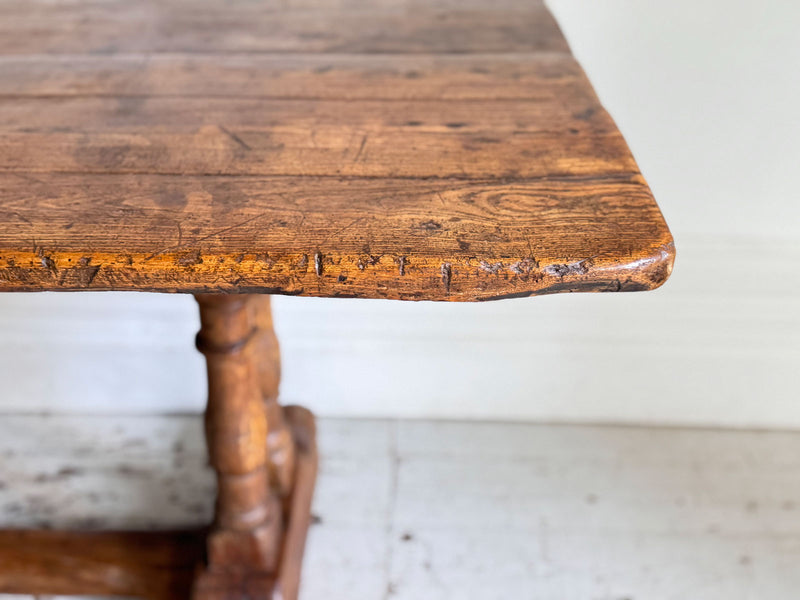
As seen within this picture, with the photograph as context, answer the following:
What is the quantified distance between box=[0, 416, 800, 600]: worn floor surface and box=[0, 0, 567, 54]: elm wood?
680 mm

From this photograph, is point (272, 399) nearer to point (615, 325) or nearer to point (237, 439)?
point (237, 439)

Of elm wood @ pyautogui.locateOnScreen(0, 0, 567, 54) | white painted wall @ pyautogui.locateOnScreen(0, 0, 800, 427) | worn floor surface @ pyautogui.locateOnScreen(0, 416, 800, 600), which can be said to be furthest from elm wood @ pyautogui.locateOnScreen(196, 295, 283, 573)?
white painted wall @ pyautogui.locateOnScreen(0, 0, 800, 427)

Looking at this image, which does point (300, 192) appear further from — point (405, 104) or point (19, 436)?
point (19, 436)

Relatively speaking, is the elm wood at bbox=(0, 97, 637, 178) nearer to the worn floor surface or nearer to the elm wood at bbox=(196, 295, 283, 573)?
the elm wood at bbox=(196, 295, 283, 573)

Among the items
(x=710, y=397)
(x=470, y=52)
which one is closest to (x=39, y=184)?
(x=470, y=52)

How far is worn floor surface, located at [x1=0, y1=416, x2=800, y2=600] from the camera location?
1043 mm

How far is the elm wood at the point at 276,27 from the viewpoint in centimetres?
80

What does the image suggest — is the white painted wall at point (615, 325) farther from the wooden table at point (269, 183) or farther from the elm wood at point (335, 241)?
the elm wood at point (335, 241)

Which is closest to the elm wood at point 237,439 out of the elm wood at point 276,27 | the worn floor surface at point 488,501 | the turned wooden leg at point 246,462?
the turned wooden leg at point 246,462

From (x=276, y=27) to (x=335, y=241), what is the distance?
46 cm

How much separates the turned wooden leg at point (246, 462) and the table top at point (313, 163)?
8.5 inches

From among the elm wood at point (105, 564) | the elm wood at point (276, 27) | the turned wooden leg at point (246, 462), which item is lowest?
the elm wood at point (105, 564)

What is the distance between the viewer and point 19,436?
1.30 meters

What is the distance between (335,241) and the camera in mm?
486
